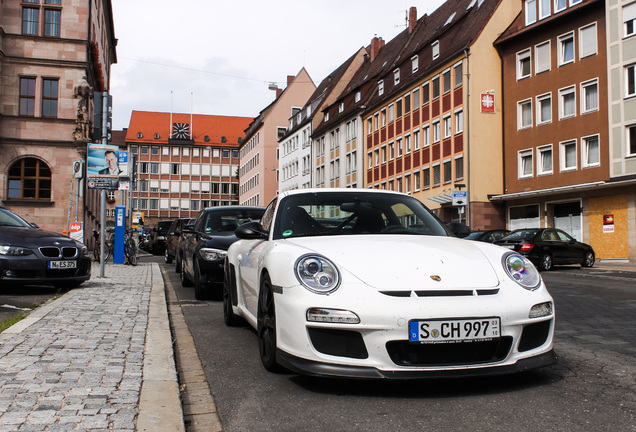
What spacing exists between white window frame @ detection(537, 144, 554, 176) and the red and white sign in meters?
3.94

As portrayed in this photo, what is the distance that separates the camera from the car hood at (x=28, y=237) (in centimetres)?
1038

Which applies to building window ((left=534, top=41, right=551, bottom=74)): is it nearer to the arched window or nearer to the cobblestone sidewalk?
the arched window

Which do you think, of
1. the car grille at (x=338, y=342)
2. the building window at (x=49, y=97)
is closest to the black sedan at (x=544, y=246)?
the car grille at (x=338, y=342)

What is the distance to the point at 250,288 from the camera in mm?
5891

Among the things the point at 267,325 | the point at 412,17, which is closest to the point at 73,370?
the point at 267,325

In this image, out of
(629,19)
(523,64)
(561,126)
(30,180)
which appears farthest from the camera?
(523,64)

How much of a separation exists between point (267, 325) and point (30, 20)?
35252 mm

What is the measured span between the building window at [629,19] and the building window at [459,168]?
11853 mm

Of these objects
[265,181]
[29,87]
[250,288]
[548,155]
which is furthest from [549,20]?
[265,181]

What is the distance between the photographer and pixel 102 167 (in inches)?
569

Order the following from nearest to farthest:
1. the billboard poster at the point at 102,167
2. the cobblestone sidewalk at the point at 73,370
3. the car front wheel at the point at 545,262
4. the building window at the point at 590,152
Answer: the cobblestone sidewalk at the point at 73,370
the billboard poster at the point at 102,167
the car front wheel at the point at 545,262
the building window at the point at 590,152

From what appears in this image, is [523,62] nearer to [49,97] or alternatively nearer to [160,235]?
[160,235]

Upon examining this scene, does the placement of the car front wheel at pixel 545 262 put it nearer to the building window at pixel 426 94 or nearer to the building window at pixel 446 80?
the building window at pixel 446 80

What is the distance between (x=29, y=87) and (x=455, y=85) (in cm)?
2343
